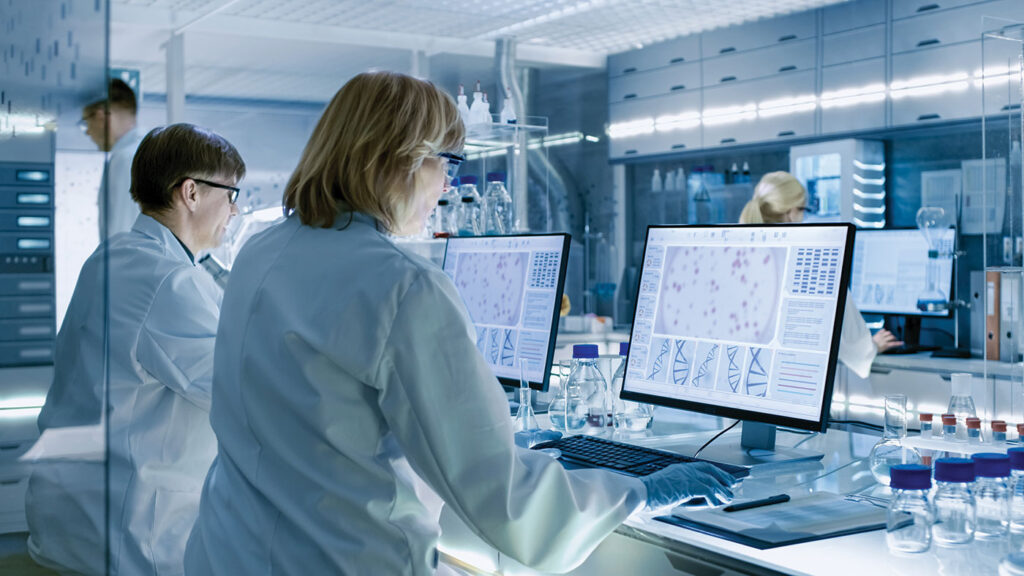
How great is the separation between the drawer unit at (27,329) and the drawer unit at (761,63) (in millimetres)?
4708

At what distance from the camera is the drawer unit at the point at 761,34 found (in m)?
5.21

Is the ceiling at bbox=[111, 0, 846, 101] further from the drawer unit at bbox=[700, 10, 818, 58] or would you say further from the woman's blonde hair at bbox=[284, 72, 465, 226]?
the woman's blonde hair at bbox=[284, 72, 465, 226]

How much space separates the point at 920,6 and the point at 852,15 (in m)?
0.37

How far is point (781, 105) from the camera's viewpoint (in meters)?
5.34

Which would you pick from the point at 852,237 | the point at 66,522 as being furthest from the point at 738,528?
the point at 66,522

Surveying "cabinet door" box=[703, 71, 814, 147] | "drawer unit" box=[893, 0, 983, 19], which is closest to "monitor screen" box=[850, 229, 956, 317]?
"cabinet door" box=[703, 71, 814, 147]

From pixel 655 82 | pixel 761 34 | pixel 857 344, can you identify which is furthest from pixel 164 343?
pixel 655 82

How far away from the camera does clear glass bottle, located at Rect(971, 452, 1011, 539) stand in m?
1.34

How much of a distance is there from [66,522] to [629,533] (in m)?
0.83

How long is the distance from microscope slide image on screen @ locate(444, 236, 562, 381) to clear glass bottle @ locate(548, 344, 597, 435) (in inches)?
3.5

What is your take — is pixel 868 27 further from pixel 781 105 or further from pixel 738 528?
pixel 738 528

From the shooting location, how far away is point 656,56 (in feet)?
20.0

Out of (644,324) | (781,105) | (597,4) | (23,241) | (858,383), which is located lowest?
(858,383)

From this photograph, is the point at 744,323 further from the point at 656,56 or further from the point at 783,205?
the point at 656,56
